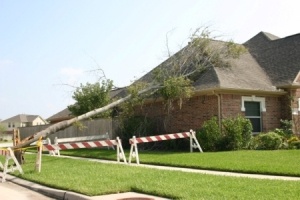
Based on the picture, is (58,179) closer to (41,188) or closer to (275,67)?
(41,188)

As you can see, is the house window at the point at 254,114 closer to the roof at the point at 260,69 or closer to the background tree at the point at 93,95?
the roof at the point at 260,69

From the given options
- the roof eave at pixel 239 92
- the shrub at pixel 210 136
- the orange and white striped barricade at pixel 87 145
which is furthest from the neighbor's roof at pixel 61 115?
the orange and white striped barricade at pixel 87 145

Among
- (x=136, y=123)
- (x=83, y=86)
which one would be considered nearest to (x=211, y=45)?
(x=136, y=123)

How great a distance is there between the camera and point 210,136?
18766mm

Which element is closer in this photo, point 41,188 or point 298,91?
point 41,188

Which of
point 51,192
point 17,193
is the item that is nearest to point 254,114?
point 51,192

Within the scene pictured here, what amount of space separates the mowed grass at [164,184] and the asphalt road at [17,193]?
502 millimetres

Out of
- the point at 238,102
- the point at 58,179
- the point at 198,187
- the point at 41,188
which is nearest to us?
the point at 198,187

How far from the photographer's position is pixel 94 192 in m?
8.88

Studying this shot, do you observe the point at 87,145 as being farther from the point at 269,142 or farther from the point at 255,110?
the point at 255,110

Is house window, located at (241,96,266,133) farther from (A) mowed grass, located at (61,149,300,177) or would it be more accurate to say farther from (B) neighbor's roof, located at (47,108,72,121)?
(B) neighbor's roof, located at (47,108,72,121)

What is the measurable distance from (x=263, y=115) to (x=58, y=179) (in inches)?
543

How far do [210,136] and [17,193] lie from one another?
35.1 ft

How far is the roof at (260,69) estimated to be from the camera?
20.6 meters
